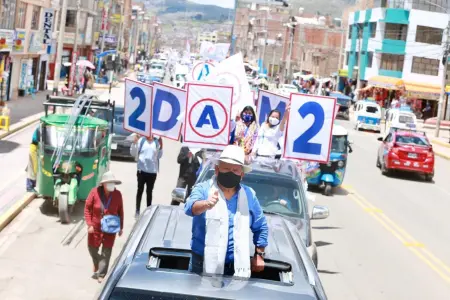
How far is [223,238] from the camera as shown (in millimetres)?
5387

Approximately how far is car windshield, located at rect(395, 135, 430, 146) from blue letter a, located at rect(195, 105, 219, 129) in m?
15.6

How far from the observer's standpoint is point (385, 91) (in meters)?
76.6

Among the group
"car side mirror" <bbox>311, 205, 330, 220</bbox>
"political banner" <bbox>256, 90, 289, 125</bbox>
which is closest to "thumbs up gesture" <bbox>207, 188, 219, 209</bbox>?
"car side mirror" <bbox>311, 205, 330, 220</bbox>

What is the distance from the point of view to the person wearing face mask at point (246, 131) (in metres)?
15.2

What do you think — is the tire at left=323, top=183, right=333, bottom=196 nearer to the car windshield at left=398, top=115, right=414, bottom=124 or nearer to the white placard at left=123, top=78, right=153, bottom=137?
the white placard at left=123, top=78, right=153, bottom=137

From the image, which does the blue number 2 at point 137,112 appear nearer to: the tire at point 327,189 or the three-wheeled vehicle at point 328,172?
the three-wheeled vehicle at point 328,172

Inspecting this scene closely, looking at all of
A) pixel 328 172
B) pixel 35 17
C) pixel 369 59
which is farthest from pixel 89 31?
pixel 328 172

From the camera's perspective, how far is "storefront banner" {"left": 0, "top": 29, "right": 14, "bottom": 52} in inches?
1596

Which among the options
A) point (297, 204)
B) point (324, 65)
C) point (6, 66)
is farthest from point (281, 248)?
point (324, 65)

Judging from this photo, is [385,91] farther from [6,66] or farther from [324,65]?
[6,66]

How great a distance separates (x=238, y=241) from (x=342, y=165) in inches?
702

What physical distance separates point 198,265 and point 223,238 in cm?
25

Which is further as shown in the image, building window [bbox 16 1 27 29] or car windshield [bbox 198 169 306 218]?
Result: building window [bbox 16 1 27 29]

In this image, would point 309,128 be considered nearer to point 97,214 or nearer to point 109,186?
point 109,186
